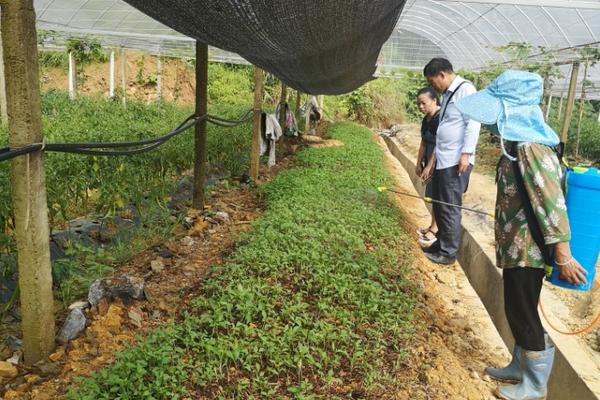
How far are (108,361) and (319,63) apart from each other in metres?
3.07

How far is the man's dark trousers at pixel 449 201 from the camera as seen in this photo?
4.04 m

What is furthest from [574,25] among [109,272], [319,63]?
[109,272]

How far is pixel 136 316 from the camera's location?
2.57 m

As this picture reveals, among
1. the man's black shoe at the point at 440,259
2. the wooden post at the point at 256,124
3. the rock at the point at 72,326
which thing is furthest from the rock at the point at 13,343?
the wooden post at the point at 256,124

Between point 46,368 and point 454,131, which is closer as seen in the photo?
point 46,368

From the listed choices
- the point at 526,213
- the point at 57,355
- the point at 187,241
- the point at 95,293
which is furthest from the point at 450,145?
the point at 57,355

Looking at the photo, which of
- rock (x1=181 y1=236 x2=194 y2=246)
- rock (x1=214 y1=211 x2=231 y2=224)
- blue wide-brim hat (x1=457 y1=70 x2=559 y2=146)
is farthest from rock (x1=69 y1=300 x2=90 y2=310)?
blue wide-brim hat (x1=457 y1=70 x2=559 y2=146)

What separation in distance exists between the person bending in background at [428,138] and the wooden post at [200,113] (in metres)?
1.94

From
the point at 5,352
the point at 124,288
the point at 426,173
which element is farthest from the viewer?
the point at 426,173

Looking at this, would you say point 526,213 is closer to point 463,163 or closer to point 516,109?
point 516,109

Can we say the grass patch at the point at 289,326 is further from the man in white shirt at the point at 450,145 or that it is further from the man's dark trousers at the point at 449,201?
the man in white shirt at the point at 450,145

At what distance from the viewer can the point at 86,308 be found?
266 cm

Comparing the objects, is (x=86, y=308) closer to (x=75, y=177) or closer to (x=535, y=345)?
(x=75, y=177)

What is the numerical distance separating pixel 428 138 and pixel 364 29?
1753 millimetres
